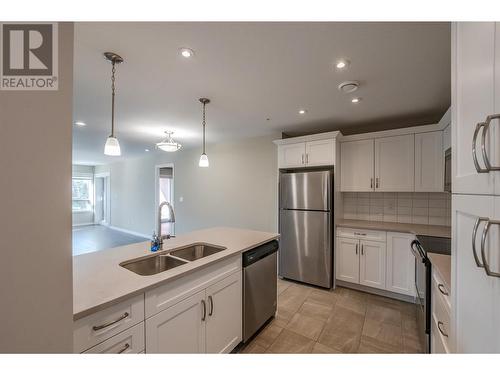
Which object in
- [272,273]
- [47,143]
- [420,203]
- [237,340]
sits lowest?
[237,340]

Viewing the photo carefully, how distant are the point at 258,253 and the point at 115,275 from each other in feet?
3.69

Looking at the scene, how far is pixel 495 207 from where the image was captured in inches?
20.3

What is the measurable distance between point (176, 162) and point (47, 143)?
16.4ft

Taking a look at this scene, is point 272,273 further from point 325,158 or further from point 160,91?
point 160,91

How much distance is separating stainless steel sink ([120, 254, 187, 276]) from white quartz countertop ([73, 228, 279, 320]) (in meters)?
0.05

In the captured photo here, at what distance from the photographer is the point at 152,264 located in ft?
5.19

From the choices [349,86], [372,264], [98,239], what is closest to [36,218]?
[349,86]

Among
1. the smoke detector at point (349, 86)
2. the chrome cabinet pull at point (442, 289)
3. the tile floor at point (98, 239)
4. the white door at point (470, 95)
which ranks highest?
the smoke detector at point (349, 86)

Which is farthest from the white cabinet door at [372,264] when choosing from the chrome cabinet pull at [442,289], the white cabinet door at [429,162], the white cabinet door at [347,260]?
the chrome cabinet pull at [442,289]

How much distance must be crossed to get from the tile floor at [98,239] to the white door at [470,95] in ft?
20.9

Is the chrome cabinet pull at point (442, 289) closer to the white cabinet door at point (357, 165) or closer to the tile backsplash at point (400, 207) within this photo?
the white cabinet door at point (357, 165)

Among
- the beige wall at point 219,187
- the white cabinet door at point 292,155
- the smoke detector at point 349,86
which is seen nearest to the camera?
the smoke detector at point 349,86

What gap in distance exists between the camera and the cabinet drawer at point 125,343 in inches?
35.5

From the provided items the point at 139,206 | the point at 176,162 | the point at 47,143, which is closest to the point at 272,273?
the point at 47,143
